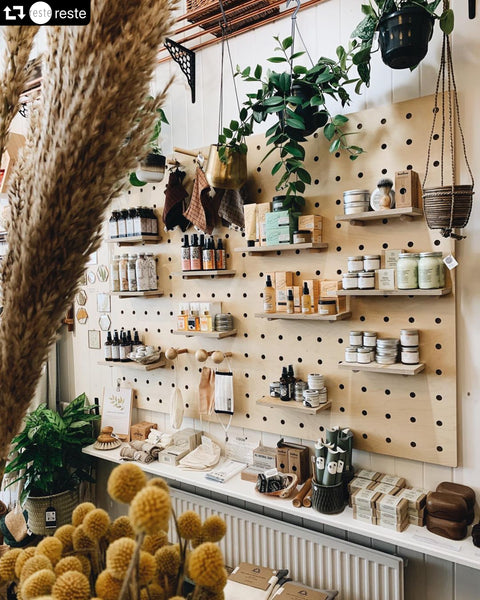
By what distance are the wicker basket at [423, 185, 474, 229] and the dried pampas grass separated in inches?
59.5

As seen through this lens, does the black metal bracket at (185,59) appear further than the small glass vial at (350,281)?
Yes

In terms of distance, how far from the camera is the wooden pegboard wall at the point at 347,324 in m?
1.98

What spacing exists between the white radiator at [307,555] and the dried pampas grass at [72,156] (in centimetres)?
214

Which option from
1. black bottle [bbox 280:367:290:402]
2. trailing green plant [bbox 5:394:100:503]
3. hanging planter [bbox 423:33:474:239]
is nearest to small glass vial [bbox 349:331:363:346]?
black bottle [bbox 280:367:290:402]

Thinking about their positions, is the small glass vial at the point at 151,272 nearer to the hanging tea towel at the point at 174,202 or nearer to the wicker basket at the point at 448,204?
the hanging tea towel at the point at 174,202

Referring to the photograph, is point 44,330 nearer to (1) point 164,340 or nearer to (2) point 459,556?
(2) point 459,556

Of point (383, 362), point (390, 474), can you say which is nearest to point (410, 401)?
point (383, 362)

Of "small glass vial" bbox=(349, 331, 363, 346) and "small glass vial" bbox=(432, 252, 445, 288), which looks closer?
"small glass vial" bbox=(432, 252, 445, 288)

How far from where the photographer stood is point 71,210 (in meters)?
0.39

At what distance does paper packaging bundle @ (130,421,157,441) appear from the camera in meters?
2.93

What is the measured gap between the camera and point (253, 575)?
221 centimetres

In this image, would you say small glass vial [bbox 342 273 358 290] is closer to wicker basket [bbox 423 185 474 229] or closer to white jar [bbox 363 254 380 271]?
white jar [bbox 363 254 380 271]

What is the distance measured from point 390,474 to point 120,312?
1.92m

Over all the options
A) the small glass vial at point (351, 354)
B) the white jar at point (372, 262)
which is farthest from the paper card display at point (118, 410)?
the white jar at point (372, 262)
